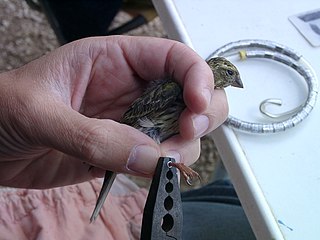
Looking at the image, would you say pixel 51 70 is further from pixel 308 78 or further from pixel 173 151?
pixel 308 78

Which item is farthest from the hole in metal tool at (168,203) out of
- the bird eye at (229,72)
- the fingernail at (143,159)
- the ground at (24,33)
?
the ground at (24,33)

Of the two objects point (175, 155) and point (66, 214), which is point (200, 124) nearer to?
point (175, 155)

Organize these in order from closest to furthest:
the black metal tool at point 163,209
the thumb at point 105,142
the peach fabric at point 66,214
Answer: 1. the black metal tool at point 163,209
2. the thumb at point 105,142
3. the peach fabric at point 66,214

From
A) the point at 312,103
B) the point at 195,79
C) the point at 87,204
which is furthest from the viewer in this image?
the point at 87,204

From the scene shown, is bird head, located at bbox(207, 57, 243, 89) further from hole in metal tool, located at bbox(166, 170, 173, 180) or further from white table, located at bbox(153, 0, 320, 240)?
hole in metal tool, located at bbox(166, 170, 173, 180)

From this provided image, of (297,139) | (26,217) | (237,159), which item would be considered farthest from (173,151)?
(26,217)

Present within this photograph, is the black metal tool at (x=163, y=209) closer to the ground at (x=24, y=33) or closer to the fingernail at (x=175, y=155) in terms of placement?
the fingernail at (x=175, y=155)

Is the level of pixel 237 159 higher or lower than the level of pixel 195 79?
lower

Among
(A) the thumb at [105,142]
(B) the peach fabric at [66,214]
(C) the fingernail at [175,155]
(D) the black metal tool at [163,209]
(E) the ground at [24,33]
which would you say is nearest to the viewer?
(D) the black metal tool at [163,209]
